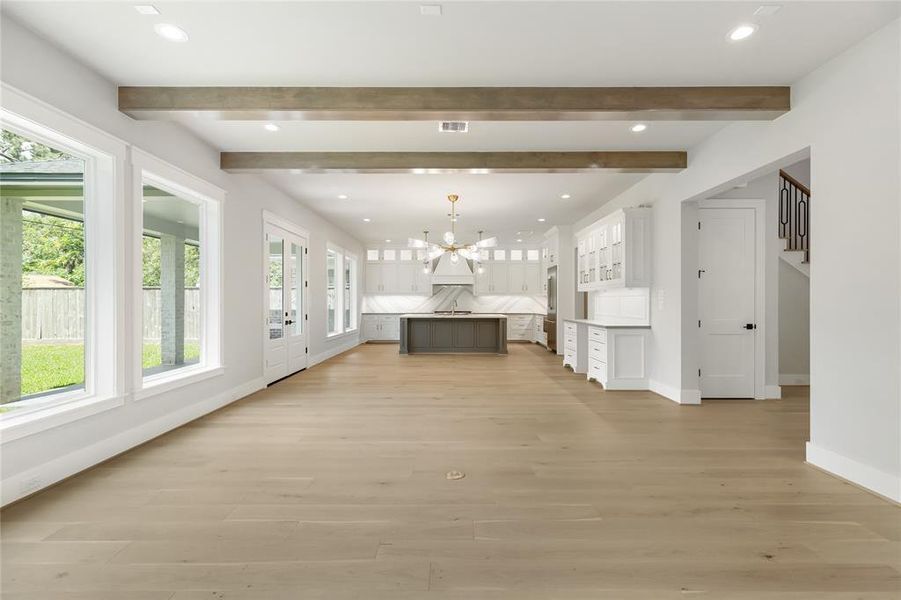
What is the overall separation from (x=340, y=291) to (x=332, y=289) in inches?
20.1

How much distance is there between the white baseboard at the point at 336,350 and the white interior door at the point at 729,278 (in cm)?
626

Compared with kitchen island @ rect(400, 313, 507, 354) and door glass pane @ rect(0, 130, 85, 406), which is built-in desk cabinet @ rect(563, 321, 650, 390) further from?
door glass pane @ rect(0, 130, 85, 406)

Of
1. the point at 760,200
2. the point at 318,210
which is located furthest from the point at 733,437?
the point at 318,210

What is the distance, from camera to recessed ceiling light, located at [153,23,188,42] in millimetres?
2568

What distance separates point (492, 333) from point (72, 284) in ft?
24.8

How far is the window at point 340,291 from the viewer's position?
9266 millimetres

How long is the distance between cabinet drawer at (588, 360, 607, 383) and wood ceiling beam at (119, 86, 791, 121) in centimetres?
348

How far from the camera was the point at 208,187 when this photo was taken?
14.9 feet

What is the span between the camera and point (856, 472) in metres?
2.77

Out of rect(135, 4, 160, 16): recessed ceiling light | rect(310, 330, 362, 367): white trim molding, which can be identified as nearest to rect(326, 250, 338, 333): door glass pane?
rect(310, 330, 362, 367): white trim molding

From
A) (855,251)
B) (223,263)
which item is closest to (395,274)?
(223,263)

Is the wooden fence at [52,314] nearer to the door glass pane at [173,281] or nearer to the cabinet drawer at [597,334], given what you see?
the door glass pane at [173,281]

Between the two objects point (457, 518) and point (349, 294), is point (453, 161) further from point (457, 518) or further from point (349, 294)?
point (349, 294)

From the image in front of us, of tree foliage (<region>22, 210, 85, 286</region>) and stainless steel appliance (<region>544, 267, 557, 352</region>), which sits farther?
stainless steel appliance (<region>544, 267, 557, 352</region>)
